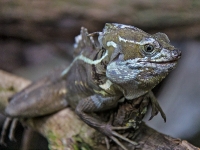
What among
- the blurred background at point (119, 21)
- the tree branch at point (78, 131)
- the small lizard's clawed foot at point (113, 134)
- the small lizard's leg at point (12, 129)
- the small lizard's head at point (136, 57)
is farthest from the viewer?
the blurred background at point (119, 21)

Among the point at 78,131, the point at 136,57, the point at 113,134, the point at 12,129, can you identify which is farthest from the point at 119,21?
the point at 136,57

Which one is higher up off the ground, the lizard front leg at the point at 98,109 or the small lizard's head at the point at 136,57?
the small lizard's head at the point at 136,57

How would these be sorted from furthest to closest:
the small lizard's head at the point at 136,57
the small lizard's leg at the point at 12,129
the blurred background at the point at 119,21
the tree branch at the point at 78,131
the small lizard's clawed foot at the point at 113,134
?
the blurred background at the point at 119,21 < the small lizard's leg at the point at 12,129 < the small lizard's clawed foot at the point at 113,134 < the tree branch at the point at 78,131 < the small lizard's head at the point at 136,57

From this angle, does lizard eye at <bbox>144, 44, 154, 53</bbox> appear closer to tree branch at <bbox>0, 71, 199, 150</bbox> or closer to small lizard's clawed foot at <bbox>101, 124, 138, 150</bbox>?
tree branch at <bbox>0, 71, 199, 150</bbox>

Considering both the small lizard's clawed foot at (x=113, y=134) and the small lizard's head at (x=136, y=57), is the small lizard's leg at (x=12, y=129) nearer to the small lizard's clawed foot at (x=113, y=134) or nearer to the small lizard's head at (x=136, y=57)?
the small lizard's clawed foot at (x=113, y=134)

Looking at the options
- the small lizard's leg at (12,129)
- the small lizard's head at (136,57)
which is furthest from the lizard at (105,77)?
the small lizard's leg at (12,129)

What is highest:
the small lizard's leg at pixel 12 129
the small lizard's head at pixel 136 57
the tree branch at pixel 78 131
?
the small lizard's head at pixel 136 57

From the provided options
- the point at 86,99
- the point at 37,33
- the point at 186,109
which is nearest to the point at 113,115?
the point at 86,99
